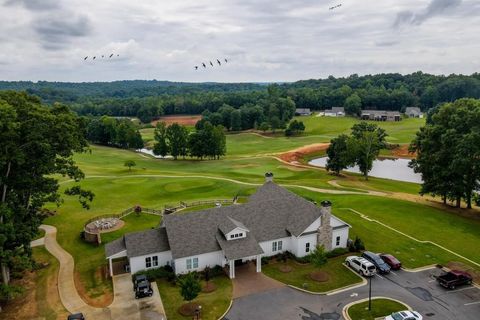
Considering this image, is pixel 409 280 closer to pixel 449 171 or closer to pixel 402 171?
pixel 449 171

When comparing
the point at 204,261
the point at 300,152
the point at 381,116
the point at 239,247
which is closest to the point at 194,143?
the point at 300,152

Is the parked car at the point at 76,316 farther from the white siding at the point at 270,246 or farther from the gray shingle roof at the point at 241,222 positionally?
the white siding at the point at 270,246

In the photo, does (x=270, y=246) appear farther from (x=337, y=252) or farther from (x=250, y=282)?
(x=337, y=252)

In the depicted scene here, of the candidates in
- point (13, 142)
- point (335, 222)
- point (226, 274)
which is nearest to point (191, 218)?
point (226, 274)

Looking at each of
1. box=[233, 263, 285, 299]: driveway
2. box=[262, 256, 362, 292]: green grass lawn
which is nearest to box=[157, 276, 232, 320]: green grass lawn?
box=[233, 263, 285, 299]: driveway

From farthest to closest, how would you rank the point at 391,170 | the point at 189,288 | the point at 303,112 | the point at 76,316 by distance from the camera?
the point at 303,112
the point at 391,170
the point at 189,288
the point at 76,316

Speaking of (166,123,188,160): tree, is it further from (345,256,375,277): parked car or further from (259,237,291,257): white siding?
(345,256,375,277): parked car
